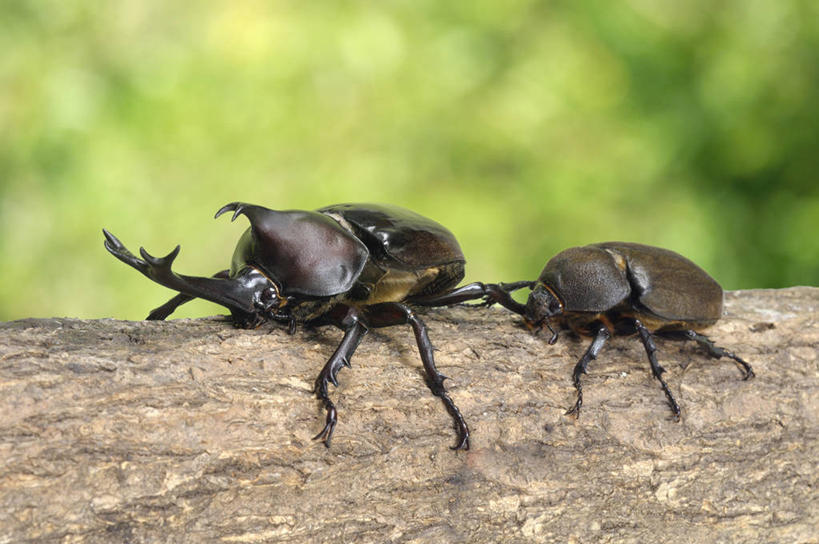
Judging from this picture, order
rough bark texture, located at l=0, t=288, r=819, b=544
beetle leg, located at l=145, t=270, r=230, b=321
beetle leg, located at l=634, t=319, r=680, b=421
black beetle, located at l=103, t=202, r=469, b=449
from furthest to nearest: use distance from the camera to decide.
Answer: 1. beetle leg, located at l=145, t=270, r=230, b=321
2. beetle leg, located at l=634, t=319, r=680, b=421
3. black beetle, located at l=103, t=202, r=469, b=449
4. rough bark texture, located at l=0, t=288, r=819, b=544

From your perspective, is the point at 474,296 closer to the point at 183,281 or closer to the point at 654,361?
the point at 654,361

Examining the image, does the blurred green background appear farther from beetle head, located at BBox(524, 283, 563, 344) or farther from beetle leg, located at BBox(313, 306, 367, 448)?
beetle leg, located at BBox(313, 306, 367, 448)

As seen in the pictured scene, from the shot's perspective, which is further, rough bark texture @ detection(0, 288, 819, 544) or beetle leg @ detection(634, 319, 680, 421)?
beetle leg @ detection(634, 319, 680, 421)

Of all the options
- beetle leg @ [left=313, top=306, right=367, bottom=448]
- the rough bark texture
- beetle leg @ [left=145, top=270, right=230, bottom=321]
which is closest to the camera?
Answer: the rough bark texture

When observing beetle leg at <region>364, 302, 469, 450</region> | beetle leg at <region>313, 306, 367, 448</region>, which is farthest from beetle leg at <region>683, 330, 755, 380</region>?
beetle leg at <region>313, 306, 367, 448</region>

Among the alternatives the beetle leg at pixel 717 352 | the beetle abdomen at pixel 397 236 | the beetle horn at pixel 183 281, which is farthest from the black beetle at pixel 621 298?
the beetle horn at pixel 183 281

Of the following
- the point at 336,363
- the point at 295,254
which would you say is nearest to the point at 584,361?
the point at 336,363
